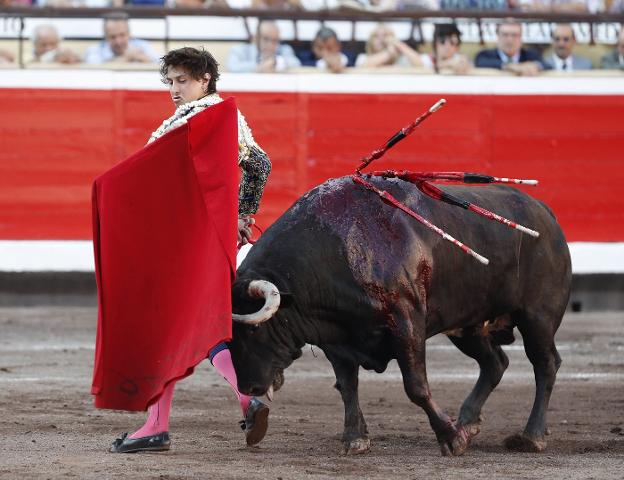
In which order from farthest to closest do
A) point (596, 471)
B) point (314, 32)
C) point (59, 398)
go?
1. point (314, 32)
2. point (59, 398)
3. point (596, 471)

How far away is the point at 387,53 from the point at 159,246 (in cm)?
530

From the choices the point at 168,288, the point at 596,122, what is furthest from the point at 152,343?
the point at 596,122

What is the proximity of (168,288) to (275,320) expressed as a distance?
0.33 meters

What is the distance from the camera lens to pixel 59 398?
5.39m

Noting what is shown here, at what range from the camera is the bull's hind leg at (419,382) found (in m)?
4.05

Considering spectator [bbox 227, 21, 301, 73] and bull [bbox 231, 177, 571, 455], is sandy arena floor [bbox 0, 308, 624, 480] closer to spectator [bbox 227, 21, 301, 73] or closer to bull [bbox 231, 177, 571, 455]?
bull [bbox 231, 177, 571, 455]

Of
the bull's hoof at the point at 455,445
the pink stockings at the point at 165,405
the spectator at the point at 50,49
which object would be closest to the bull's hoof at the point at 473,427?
the bull's hoof at the point at 455,445

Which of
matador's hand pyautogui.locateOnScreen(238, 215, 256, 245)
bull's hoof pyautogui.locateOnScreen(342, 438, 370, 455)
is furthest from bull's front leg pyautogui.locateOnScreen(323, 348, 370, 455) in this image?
matador's hand pyautogui.locateOnScreen(238, 215, 256, 245)

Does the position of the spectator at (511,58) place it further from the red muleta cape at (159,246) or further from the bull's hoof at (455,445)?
the red muleta cape at (159,246)

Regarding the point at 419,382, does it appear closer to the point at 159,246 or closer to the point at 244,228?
the point at 244,228

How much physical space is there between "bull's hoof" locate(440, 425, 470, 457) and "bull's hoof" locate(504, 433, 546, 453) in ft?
0.94

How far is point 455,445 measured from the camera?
4086mm

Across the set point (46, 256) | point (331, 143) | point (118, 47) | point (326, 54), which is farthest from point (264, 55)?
point (46, 256)

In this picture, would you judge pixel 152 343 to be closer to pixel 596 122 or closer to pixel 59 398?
pixel 59 398
